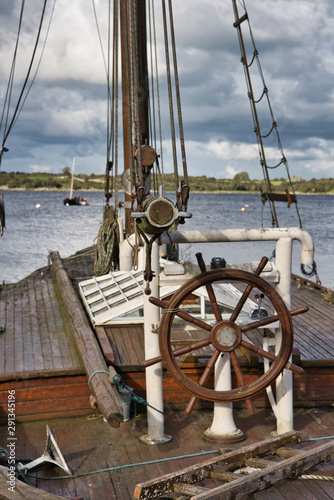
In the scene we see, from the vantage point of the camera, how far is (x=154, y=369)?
4082 millimetres

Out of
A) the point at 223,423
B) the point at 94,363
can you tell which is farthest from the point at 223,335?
the point at 94,363

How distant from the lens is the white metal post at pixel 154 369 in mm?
4066

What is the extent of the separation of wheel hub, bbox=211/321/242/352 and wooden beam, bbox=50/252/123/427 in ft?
2.60

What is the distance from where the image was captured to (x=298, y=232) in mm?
4195

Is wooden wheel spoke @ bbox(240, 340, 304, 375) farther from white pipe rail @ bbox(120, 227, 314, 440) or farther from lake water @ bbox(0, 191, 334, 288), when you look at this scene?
lake water @ bbox(0, 191, 334, 288)

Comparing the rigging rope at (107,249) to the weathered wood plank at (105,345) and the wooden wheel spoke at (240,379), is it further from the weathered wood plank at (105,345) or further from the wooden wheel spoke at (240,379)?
the wooden wheel spoke at (240,379)

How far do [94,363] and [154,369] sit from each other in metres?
0.64

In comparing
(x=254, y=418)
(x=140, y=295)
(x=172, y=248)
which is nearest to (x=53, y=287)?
(x=172, y=248)

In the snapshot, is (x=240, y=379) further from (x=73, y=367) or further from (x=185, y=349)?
(x=73, y=367)

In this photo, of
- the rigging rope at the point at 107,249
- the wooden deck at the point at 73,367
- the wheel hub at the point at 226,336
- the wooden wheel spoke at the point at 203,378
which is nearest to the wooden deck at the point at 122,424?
the wooden deck at the point at 73,367

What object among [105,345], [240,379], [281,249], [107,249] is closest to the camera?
[240,379]

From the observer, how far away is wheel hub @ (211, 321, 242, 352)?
12.6 ft

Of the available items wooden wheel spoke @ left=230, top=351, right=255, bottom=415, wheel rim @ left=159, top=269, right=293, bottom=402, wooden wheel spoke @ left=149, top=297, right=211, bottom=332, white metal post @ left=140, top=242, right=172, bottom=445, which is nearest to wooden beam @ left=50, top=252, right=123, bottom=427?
white metal post @ left=140, top=242, right=172, bottom=445

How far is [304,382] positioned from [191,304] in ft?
4.72
